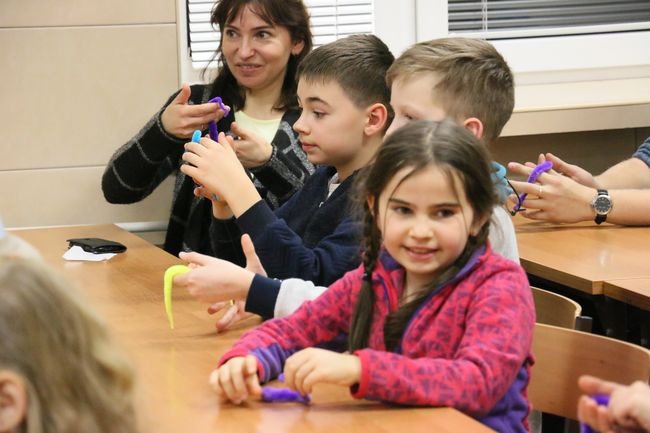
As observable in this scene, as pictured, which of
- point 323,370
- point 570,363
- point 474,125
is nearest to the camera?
point 323,370

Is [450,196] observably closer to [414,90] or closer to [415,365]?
[415,365]

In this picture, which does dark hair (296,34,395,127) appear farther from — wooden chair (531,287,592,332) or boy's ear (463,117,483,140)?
wooden chair (531,287,592,332)

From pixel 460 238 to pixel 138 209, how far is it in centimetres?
193

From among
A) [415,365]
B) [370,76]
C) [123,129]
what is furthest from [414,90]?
[123,129]

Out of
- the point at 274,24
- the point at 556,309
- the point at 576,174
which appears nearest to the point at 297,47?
the point at 274,24

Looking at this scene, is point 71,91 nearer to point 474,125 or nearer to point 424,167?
point 474,125

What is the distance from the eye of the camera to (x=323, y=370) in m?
1.35

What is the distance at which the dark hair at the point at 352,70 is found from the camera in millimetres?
2174

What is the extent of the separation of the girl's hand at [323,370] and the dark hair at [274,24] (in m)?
1.59

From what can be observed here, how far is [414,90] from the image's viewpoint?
6.43 ft

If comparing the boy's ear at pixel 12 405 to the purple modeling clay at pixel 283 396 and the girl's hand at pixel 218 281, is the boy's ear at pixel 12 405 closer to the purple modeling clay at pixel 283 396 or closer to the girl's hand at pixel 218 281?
the purple modeling clay at pixel 283 396

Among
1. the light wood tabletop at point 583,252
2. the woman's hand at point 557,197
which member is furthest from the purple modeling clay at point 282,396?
the woman's hand at point 557,197

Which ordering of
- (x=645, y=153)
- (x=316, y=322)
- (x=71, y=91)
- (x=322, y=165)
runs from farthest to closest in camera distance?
(x=71, y=91), (x=645, y=153), (x=322, y=165), (x=316, y=322)

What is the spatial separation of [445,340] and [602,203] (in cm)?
140
